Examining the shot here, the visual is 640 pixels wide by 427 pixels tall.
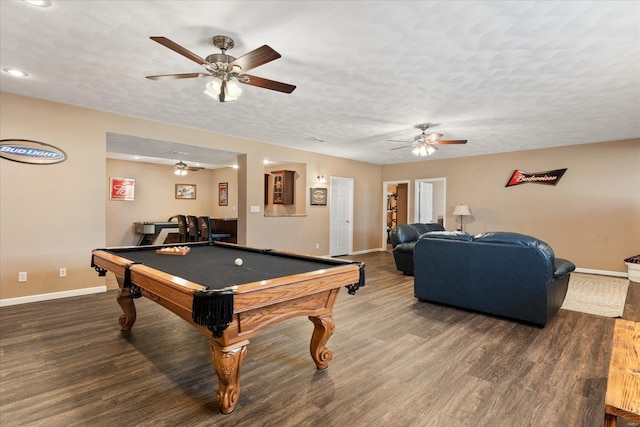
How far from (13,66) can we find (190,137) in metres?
2.40

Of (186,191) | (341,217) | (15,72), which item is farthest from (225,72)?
(186,191)

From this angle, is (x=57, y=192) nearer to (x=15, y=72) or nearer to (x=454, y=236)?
(x=15, y=72)

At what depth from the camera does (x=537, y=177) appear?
676cm

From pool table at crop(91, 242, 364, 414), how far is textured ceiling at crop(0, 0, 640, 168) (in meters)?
1.79

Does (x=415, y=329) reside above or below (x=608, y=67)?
below

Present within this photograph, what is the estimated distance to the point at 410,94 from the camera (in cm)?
369

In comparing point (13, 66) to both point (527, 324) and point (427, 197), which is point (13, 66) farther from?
point (427, 197)

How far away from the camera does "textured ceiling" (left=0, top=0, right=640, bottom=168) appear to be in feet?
7.18

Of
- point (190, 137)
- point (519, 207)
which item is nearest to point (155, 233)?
point (190, 137)

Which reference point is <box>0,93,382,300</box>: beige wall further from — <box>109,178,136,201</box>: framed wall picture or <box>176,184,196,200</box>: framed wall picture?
<box>176,184,196,200</box>: framed wall picture

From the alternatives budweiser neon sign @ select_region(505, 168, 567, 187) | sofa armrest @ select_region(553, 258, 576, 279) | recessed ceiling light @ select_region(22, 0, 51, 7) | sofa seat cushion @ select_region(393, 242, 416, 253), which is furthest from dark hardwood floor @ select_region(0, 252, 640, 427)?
budweiser neon sign @ select_region(505, 168, 567, 187)

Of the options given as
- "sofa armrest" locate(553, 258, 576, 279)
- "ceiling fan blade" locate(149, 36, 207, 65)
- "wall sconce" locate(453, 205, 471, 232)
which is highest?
"ceiling fan blade" locate(149, 36, 207, 65)

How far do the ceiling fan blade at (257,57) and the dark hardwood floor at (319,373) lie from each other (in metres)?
2.29

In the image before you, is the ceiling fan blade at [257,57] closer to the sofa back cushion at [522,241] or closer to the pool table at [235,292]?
the pool table at [235,292]
